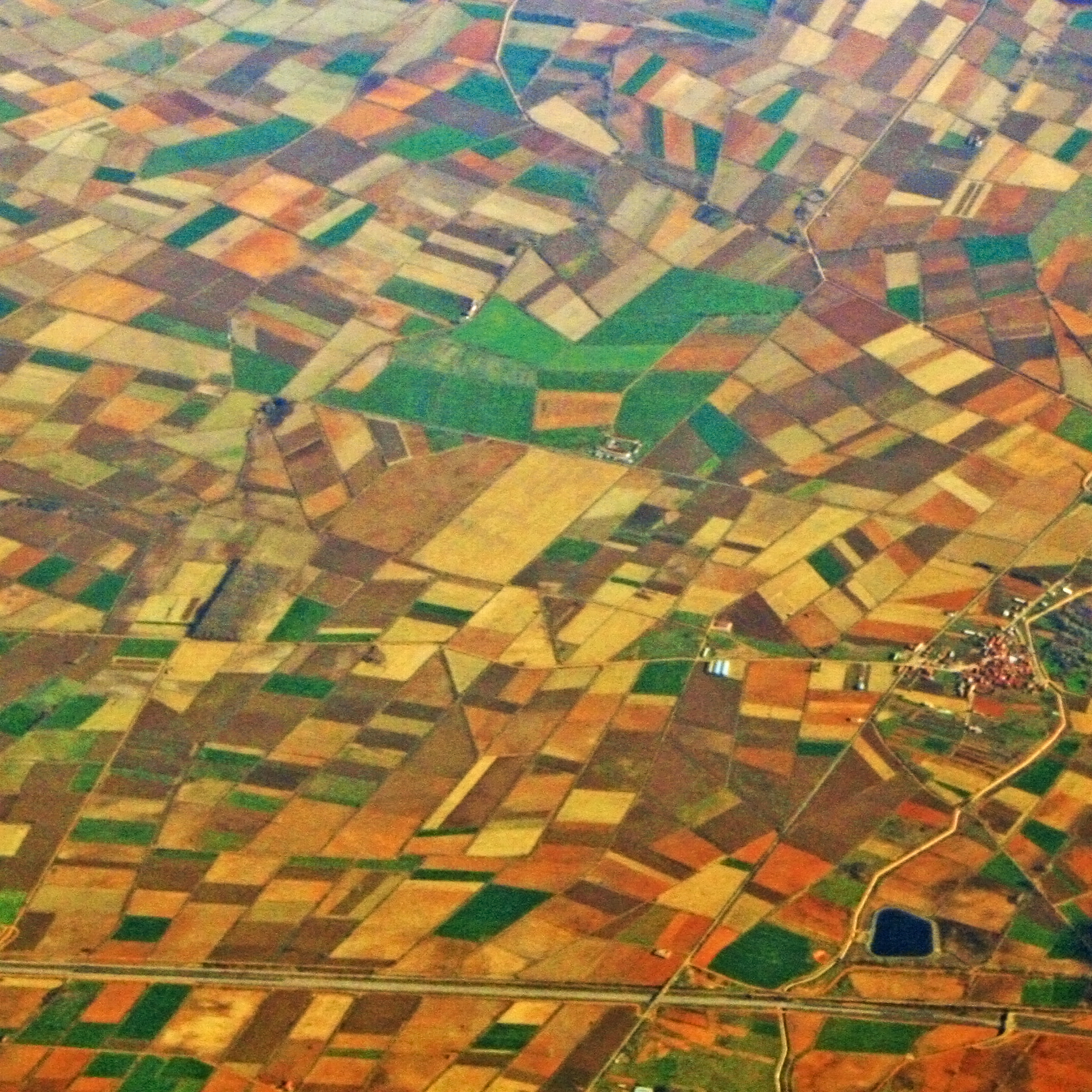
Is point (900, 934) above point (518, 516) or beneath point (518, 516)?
above

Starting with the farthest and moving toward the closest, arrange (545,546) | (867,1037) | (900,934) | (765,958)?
(545,546)
(900,934)
(765,958)
(867,1037)

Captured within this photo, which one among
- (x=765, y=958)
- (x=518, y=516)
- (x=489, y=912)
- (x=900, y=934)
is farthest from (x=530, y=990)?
(x=518, y=516)

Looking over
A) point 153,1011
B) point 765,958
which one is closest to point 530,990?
point 765,958

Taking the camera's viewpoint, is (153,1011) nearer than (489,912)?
Yes

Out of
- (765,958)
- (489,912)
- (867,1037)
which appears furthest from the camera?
(489,912)

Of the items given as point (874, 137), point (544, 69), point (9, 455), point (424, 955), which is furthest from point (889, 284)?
point (424, 955)

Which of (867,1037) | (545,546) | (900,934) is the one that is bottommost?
(545,546)

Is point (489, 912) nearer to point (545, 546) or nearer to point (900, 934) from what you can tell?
point (900, 934)
